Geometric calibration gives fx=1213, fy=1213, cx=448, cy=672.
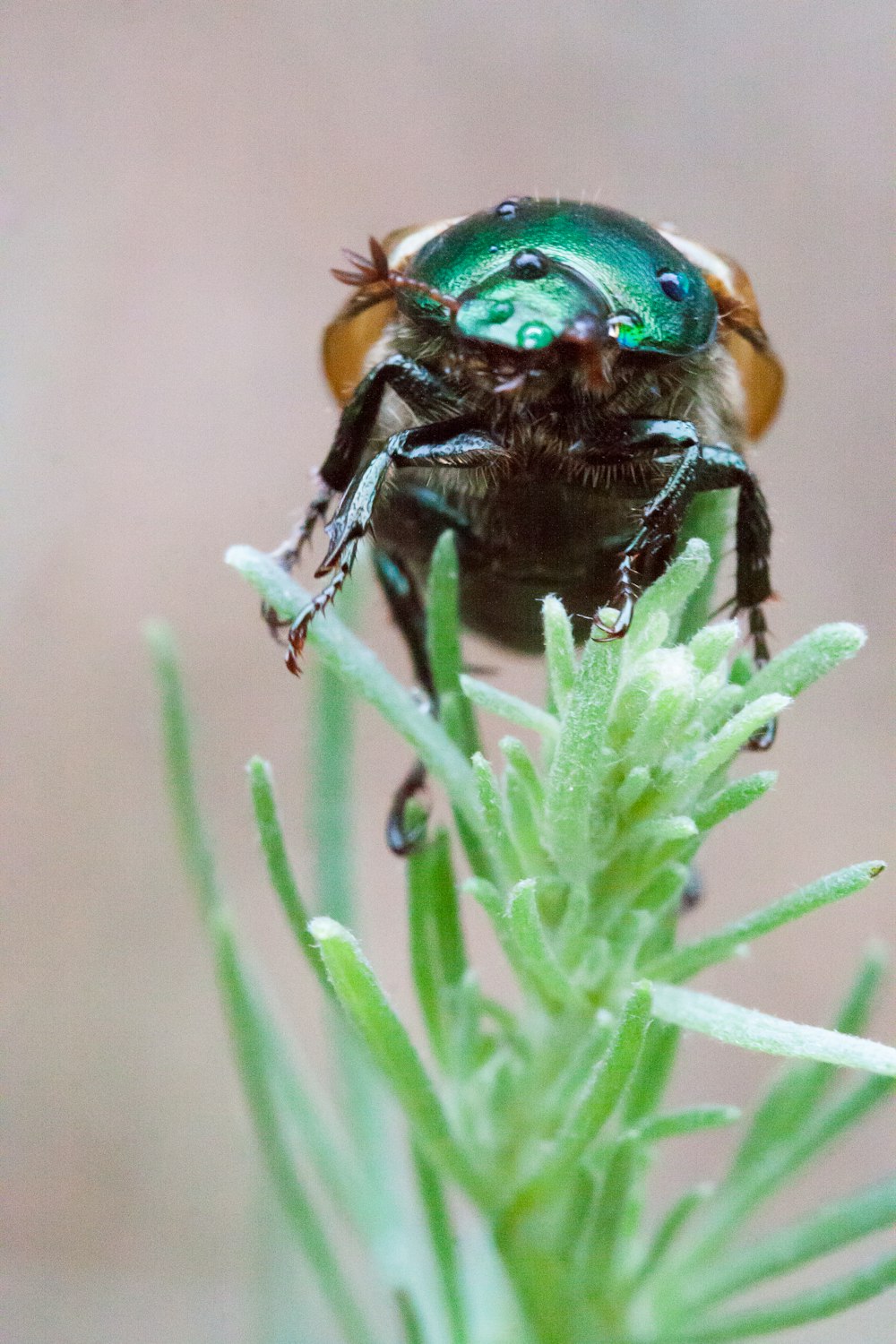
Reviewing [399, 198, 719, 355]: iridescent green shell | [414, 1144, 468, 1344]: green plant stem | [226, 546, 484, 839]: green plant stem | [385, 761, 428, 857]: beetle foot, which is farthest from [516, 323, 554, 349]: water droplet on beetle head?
[414, 1144, 468, 1344]: green plant stem

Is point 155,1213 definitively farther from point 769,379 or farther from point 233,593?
point 769,379

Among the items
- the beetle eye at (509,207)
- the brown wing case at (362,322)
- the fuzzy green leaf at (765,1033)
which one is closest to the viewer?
the fuzzy green leaf at (765,1033)

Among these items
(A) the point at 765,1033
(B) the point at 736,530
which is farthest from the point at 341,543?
(A) the point at 765,1033

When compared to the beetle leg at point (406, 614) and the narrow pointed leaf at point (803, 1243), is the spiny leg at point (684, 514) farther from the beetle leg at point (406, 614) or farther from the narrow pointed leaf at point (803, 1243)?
the narrow pointed leaf at point (803, 1243)

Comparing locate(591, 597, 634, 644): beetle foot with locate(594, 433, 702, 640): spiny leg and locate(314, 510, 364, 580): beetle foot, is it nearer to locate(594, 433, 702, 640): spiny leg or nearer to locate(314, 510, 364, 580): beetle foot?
locate(594, 433, 702, 640): spiny leg

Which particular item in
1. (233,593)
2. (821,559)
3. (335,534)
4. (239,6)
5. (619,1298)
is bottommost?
(619,1298)

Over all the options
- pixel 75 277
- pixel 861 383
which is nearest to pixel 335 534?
pixel 861 383

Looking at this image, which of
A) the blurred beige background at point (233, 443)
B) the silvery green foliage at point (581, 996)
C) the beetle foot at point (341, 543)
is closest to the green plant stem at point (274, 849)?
the silvery green foliage at point (581, 996)

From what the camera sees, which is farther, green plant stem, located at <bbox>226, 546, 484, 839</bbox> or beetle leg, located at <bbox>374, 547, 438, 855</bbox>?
beetle leg, located at <bbox>374, 547, 438, 855</bbox>
